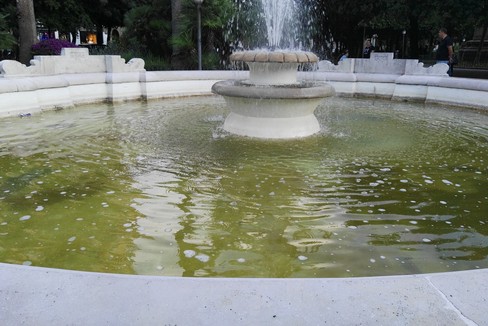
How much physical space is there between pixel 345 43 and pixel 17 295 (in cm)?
3060

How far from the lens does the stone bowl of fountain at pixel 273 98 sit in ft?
27.0

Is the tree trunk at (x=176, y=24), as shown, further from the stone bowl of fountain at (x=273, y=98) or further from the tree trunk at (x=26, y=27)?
the stone bowl of fountain at (x=273, y=98)

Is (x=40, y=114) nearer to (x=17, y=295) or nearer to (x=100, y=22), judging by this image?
(x=17, y=295)

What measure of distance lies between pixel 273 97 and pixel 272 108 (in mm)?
420

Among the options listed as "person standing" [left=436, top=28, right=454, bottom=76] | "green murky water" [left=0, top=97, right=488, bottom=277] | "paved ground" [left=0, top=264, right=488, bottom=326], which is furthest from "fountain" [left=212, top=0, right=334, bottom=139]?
"person standing" [left=436, top=28, right=454, bottom=76]

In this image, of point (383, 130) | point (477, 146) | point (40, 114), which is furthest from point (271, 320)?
point (40, 114)

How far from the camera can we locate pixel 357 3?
25.9 metres

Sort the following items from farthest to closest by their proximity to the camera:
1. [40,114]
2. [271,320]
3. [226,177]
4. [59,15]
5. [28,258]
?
1. [59,15]
2. [40,114]
3. [226,177]
4. [28,258]
5. [271,320]

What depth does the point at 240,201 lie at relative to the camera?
17.1 ft

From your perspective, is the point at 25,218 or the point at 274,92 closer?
the point at 25,218

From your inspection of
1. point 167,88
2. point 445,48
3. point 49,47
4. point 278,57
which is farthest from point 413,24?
point 278,57

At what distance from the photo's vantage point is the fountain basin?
820 centimetres

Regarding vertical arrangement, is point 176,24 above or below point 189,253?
above

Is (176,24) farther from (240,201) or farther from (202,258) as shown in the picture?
(202,258)
